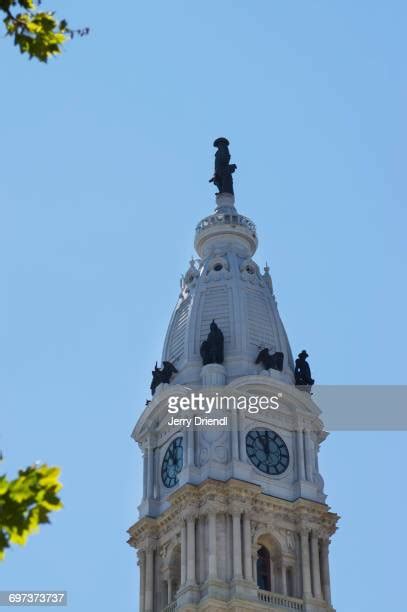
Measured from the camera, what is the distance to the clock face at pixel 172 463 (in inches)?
2598

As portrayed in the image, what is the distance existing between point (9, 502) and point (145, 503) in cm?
5459

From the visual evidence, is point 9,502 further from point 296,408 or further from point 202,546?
point 296,408

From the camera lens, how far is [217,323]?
69.6 m

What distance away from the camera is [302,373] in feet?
230

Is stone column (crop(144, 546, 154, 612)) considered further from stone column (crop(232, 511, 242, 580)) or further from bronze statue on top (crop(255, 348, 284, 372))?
bronze statue on top (crop(255, 348, 284, 372))

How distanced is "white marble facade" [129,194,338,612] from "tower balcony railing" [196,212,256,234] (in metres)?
A: 3.91

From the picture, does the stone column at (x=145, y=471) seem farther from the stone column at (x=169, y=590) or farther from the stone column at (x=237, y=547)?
the stone column at (x=237, y=547)

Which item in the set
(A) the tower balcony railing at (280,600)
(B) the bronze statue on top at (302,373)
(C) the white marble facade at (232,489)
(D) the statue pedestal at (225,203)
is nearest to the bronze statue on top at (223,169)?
(D) the statue pedestal at (225,203)

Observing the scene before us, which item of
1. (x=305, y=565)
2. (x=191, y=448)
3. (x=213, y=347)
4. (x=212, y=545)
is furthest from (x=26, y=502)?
(x=213, y=347)

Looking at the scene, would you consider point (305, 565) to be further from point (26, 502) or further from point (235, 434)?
point (26, 502)

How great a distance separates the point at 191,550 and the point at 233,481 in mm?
3709

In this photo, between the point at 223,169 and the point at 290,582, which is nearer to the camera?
the point at 290,582

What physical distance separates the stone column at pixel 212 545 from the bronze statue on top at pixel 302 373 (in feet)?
34.3

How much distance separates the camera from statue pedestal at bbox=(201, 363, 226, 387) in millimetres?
66250
